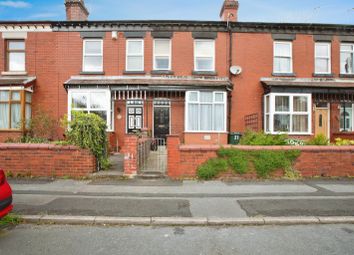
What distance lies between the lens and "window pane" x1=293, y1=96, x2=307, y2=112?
51.1ft

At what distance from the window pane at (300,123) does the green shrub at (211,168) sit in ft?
27.0

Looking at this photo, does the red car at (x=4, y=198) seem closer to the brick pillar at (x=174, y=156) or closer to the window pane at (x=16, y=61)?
the brick pillar at (x=174, y=156)

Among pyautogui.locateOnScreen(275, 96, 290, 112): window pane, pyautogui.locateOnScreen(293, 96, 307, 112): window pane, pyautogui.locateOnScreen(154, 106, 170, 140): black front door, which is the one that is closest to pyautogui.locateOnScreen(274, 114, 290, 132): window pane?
pyautogui.locateOnScreen(275, 96, 290, 112): window pane

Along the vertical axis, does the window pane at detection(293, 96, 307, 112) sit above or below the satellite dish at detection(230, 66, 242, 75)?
below

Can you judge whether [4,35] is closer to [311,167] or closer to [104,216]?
[104,216]

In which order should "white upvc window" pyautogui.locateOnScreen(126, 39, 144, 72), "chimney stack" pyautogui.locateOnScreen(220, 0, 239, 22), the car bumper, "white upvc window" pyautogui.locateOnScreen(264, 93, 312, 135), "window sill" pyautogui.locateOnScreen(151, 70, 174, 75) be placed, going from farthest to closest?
"chimney stack" pyautogui.locateOnScreen(220, 0, 239, 22)
"white upvc window" pyautogui.locateOnScreen(126, 39, 144, 72)
"window sill" pyautogui.locateOnScreen(151, 70, 174, 75)
"white upvc window" pyautogui.locateOnScreen(264, 93, 312, 135)
the car bumper

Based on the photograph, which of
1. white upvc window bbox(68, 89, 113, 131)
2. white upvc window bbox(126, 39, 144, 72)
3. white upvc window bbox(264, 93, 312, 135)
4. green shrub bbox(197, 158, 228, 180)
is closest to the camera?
green shrub bbox(197, 158, 228, 180)

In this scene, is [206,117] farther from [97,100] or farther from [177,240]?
[177,240]

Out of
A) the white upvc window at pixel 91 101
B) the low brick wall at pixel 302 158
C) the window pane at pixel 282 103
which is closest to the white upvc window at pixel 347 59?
the window pane at pixel 282 103

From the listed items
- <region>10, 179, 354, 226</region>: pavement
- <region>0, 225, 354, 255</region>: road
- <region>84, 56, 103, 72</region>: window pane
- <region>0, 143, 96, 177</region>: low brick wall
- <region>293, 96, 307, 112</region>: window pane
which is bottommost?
<region>0, 225, 354, 255</region>: road

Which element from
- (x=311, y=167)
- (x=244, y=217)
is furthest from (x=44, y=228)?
(x=311, y=167)

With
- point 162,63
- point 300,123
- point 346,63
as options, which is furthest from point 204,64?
point 346,63

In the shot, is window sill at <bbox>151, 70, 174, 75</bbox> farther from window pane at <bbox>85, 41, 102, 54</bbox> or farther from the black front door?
window pane at <bbox>85, 41, 102, 54</bbox>

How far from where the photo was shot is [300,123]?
1557cm
